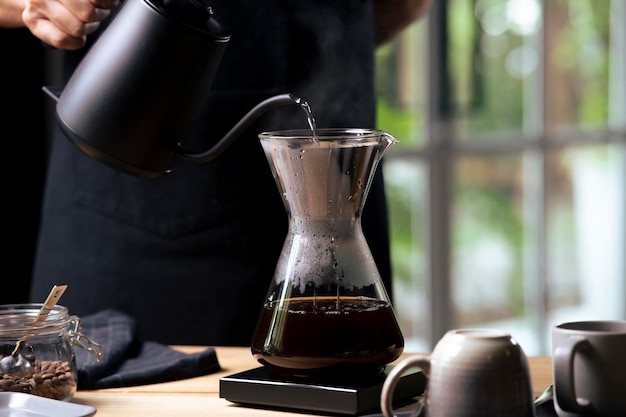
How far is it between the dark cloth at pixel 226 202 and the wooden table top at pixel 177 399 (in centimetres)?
41

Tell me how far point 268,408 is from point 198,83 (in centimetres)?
43

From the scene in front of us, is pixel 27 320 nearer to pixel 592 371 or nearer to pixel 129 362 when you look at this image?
pixel 129 362

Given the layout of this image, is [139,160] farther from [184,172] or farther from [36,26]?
[184,172]

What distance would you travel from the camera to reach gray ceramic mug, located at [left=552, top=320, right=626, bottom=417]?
852 mm

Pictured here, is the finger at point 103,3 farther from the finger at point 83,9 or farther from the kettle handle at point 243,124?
the kettle handle at point 243,124

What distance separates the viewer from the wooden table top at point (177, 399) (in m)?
1.00

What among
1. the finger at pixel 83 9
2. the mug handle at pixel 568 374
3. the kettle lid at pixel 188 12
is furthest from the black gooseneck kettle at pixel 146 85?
the mug handle at pixel 568 374

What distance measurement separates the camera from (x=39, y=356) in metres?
1.04

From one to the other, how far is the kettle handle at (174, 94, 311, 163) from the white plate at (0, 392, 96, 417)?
36 centimetres

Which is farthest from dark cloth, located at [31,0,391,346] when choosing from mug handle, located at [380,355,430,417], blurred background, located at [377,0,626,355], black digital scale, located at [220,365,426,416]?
blurred background, located at [377,0,626,355]

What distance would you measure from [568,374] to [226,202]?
894 millimetres

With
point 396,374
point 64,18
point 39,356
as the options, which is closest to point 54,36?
point 64,18

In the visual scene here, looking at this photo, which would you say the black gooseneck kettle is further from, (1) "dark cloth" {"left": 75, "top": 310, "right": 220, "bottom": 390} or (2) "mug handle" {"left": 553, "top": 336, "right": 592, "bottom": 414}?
(2) "mug handle" {"left": 553, "top": 336, "right": 592, "bottom": 414}

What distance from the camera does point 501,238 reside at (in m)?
3.69
